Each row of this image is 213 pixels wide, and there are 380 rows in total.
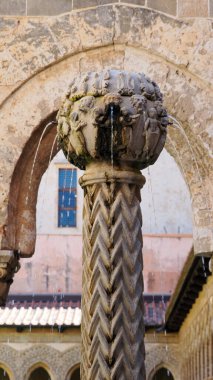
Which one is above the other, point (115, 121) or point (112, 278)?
point (115, 121)

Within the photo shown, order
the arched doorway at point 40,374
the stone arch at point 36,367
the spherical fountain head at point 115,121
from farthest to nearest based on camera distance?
the arched doorway at point 40,374 < the stone arch at point 36,367 < the spherical fountain head at point 115,121

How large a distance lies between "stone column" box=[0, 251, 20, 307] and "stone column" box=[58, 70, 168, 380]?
3127 millimetres

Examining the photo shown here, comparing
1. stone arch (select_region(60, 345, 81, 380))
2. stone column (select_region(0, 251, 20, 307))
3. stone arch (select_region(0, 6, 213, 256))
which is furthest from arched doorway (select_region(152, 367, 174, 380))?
stone arch (select_region(0, 6, 213, 256))

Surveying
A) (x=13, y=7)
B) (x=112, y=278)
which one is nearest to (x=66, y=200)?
(x=13, y=7)

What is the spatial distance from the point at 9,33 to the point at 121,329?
4.38m

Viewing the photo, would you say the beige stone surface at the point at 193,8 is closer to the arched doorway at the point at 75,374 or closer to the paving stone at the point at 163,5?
the paving stone at the point at 163,5

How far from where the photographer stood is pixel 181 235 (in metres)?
22.5

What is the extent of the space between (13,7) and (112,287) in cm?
442

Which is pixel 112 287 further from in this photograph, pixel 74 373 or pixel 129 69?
pixel 74 373

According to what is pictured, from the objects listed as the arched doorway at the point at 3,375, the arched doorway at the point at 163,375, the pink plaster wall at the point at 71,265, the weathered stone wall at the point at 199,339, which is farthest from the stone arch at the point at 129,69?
the pink plaster wall at the point at 71,265

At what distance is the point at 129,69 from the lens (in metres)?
7.96

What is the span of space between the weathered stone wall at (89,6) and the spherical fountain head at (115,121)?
360 centimetres

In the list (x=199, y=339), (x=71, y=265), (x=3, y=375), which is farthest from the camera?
(x=71, y=265)

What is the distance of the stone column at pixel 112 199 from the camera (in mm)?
4297
